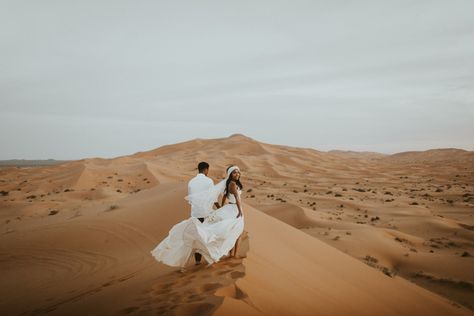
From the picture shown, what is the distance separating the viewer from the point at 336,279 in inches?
221

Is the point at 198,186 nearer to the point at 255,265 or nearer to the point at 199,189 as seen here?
the point at 199,189

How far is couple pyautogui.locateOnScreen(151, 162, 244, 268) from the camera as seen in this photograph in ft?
15.2

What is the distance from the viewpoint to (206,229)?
4.71 m

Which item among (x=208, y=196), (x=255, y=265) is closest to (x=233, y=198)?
(x=208, y=196)

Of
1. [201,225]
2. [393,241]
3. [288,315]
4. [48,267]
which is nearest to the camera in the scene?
[288,315]

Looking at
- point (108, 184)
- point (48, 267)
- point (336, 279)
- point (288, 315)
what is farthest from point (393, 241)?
point (108, 184)

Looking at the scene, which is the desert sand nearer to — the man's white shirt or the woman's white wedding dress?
the woman's white wedding dress

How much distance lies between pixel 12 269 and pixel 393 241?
33.1 ft

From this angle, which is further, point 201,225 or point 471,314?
point 471,314

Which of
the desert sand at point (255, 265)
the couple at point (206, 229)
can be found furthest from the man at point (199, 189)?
the desert sand at point (255, 265)

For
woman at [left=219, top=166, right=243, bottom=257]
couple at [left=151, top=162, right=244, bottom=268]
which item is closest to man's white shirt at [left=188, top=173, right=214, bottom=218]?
couple at [left=151, top=162, right=244, bottom=268]

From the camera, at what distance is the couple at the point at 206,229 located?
183 inches

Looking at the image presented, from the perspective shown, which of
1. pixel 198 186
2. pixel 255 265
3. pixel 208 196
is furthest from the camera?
pixel 198 186

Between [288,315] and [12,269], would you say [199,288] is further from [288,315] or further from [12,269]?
[12,269]
